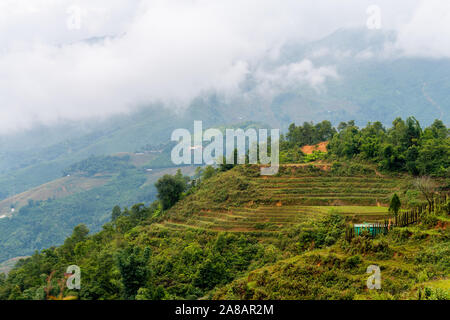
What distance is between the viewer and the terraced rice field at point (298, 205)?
95.0 feet

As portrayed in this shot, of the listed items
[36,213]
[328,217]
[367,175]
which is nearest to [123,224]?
[328,217]

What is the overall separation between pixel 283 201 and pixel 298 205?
136 centimetres

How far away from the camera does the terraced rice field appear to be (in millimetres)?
28953

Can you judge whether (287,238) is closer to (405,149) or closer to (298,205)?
(298,205)

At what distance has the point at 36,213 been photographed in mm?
125188

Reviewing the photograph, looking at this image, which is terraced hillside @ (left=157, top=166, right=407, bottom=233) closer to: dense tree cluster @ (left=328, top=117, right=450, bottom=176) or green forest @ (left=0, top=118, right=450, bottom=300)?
green forest @ (left=0, top=118, right=450, bottom=300)

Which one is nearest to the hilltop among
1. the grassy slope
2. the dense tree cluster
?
the grassy slope

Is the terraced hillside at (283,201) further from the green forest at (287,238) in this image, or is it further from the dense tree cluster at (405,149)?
the dense tree cluster at (405,149)

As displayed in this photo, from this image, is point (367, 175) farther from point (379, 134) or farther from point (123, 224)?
point (123, 224)

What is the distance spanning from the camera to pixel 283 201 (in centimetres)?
3206

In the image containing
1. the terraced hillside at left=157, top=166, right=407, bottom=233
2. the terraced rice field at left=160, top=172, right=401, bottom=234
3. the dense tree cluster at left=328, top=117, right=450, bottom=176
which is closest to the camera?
the terraced rice field at left=160, top=172, right=401, bottom=234

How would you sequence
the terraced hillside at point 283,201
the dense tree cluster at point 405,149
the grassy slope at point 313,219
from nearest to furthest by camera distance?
1. the grassy slope at point 313,219
2. the terraced hillside at point 283,201
3. the dense tree cluster at point 405,149

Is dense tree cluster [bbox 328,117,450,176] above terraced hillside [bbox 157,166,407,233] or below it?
above

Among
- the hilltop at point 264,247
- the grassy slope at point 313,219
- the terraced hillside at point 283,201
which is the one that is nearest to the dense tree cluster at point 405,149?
the hilltop at point 264,247
